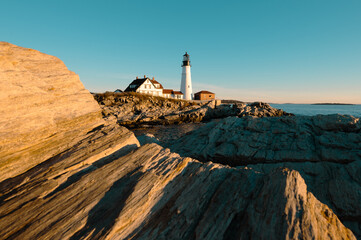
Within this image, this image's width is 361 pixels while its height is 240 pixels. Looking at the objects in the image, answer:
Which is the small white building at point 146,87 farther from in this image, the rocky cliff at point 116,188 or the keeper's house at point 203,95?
the rocky cliff at point 116,188

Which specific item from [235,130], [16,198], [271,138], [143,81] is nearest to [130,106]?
[143,81]

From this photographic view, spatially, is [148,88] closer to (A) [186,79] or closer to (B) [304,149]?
(A) [186,79]

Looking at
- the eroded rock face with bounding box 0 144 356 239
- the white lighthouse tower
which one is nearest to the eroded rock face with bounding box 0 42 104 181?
the eroded rock face with bounding box 0 144 356 239

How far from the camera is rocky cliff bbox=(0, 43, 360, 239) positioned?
17.5 ft

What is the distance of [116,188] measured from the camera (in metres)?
6.96

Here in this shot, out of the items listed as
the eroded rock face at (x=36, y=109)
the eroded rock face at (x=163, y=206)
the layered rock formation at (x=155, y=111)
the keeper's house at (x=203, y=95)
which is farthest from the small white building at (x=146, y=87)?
the eroded rock face at (x=163, y=206)

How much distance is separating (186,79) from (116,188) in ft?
278

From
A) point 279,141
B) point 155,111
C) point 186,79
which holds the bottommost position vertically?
point 155,111

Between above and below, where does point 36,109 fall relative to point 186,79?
below

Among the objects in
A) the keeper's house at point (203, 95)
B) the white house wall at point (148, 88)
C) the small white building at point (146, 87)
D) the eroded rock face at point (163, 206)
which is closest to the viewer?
the eroded rock face at point (163, 206)

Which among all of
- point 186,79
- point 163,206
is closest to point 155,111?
point 186,79

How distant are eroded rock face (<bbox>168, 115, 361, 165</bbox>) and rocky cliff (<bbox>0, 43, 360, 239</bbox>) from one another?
2.84 m

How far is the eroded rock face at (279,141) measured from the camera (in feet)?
42.6

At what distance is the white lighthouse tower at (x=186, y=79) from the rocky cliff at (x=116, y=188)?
79.4 metres
